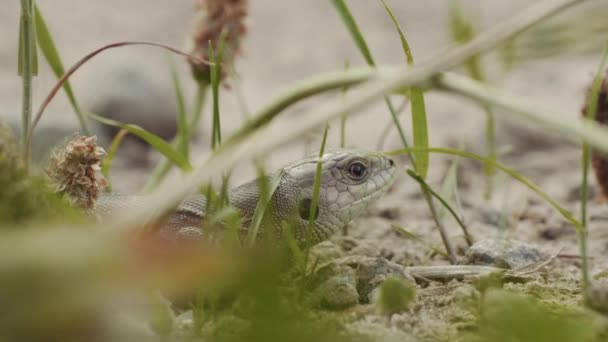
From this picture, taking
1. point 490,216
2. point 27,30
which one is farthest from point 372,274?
point 490,216

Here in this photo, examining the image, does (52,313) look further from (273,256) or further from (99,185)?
(99,185)

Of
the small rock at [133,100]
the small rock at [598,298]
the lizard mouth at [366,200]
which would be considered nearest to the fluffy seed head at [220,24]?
the lizard mouth at [366,200]

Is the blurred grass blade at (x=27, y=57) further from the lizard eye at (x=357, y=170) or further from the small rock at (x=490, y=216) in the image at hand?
the small rock at (x=490, y=216)

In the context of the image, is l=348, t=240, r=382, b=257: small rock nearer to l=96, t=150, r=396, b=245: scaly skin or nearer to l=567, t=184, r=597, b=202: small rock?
l=96, t=150, r=396, b=245: scaly skin

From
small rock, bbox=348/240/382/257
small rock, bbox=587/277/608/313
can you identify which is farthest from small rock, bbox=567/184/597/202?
small rock, bbox=587/277/608/313

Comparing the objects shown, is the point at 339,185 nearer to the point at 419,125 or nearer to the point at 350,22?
the point at 419,125

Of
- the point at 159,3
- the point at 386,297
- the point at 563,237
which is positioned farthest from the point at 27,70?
the point at 159,3

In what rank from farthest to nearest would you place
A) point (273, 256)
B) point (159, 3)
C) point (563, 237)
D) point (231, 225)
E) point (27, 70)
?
point (159, 3), point (563, 237), point (27, 70), point (231, 225), point (273, 256)
